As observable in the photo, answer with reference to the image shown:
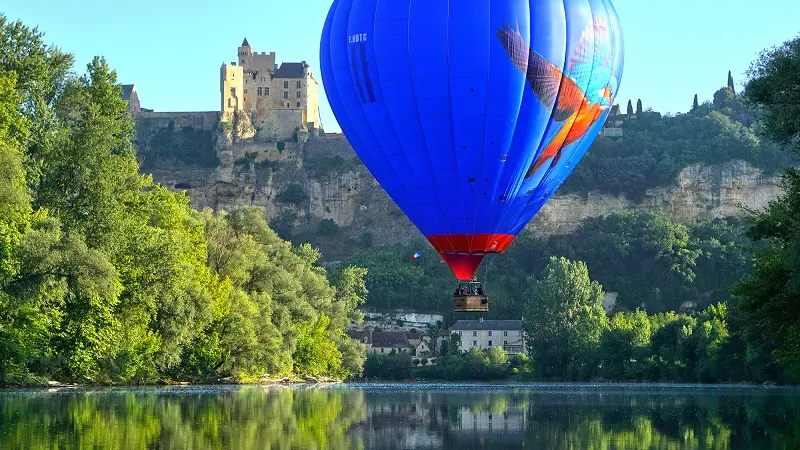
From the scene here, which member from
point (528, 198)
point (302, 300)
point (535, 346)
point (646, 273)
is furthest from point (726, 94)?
point (528, 198)

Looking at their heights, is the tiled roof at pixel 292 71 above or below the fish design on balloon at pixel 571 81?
above

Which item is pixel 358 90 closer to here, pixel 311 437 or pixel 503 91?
pixel 503 91

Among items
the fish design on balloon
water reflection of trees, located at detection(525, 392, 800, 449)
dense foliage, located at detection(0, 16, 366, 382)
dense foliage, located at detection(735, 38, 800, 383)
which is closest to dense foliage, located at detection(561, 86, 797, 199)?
dense foliage, located at detection(0, 16, 366, 382)

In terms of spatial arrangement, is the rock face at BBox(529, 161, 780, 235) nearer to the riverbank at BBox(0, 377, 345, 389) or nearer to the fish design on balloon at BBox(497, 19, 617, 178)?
the riverbank at BBox(0, 377, 345, 389)

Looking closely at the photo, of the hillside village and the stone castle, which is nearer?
the hillside village

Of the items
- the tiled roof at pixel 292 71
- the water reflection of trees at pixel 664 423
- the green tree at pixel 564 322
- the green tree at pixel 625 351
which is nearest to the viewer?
the water reflection of trees at pixel 664 423

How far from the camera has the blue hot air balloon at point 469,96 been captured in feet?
115

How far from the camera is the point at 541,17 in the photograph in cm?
3484

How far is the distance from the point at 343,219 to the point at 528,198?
109589mm

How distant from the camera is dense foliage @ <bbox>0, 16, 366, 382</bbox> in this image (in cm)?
3772

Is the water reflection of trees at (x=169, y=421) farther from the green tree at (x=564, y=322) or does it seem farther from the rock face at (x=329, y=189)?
the rock face at (x=329, y=189)

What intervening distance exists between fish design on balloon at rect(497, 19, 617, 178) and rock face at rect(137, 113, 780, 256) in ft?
350

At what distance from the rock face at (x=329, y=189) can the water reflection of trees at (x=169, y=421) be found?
104 m

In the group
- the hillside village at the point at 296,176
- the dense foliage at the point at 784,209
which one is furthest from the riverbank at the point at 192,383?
the hillside village at the point at 296,176
